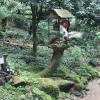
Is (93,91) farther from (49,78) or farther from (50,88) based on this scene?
(50,88)

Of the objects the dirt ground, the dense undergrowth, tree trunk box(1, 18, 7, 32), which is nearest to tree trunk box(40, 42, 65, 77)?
the dense undergrowth

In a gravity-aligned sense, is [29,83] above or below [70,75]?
above

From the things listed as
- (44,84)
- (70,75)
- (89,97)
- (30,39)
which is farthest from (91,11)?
(44,84)

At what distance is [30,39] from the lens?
68.5ft

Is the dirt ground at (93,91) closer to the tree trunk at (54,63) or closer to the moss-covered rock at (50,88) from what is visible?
the moss-covered rock at (50,88)

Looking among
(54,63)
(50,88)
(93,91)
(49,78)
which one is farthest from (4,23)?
(50,88)

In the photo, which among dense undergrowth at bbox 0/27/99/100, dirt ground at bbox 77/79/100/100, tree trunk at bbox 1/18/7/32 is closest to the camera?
dense undergrowth at bbox 0/27/99/100

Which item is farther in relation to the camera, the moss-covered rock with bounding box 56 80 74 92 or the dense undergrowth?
the moss-covered rock with bounding box 56 80 74 92

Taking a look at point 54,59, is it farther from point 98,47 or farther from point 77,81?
point 98,47

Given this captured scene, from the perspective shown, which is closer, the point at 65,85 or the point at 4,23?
the point at 65,85

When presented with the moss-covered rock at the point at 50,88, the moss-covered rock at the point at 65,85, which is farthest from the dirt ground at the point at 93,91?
the moss-covered rock at the point at 50,88

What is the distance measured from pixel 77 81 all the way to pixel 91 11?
22.9 feet

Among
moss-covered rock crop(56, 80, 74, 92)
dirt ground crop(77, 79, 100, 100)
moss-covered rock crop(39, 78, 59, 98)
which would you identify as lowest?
dirt ground crop(77, 79, 100, 100)

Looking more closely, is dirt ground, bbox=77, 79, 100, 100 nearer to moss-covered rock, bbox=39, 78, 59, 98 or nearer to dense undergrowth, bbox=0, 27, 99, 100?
dense undergrowth, bbox=0, 27, 99, 100
